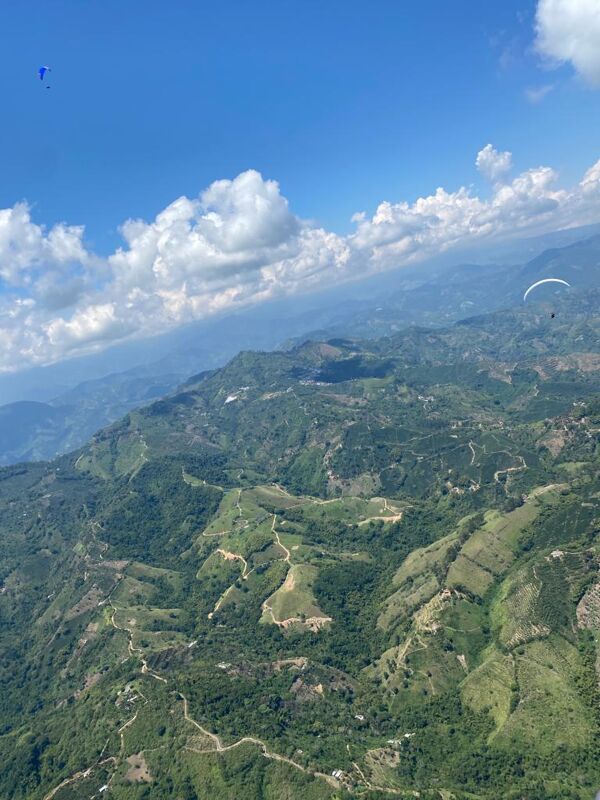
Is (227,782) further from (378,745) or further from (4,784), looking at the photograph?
(4,784)

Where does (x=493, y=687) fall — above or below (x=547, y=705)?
below

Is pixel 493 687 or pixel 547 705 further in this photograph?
pixel 493 687

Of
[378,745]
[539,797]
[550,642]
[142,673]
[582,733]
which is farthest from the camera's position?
[142,673]

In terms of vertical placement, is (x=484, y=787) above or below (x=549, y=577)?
below

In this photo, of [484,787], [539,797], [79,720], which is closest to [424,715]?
[484,787]

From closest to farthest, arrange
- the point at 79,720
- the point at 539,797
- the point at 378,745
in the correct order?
1. the point at 539,797
2. the point at 378,745
3. the point at 79,720

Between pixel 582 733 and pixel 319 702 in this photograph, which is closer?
pixel 582 733

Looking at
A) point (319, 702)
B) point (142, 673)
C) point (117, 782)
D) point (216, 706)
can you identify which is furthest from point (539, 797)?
point (142, 673)

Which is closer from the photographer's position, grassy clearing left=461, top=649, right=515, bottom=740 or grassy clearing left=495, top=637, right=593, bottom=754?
grassy clearing left=495, top=637, right=593, bottom=754

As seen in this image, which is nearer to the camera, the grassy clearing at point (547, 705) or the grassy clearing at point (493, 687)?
the grassy clearing at point (547, 705)
